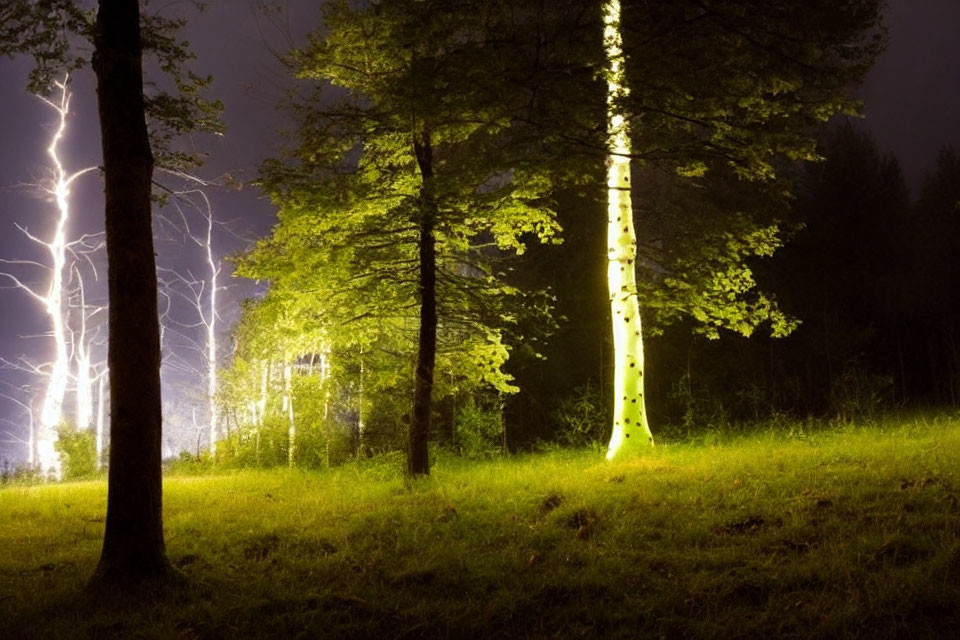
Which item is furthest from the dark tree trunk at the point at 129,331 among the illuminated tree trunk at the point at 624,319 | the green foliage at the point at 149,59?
the illuminated tree trunk at the point at 624,319

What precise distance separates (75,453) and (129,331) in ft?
68.8

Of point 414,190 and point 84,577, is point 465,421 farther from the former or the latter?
point 84,577

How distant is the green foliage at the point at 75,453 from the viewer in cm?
2281

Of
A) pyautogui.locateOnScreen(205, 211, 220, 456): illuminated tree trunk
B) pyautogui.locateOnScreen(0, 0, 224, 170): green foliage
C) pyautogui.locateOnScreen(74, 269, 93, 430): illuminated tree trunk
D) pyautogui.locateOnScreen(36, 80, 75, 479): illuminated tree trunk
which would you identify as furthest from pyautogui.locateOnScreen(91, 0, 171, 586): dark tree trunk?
pyautogui.locateOnScreen(74, 269, 93, 430): illuminated tree trunk

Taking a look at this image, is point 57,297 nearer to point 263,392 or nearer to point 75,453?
point 75,453

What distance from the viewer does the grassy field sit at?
14.4ft

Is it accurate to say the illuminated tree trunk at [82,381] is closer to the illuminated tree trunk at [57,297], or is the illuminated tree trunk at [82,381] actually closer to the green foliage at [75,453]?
the illuminated tree trunk at [57,297]

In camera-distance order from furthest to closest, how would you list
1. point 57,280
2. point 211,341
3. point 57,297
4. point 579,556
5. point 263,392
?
point 211,341, point 57,297, point 57,280, point 263,392, point 579,556

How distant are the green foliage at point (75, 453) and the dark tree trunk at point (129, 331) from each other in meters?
20.0

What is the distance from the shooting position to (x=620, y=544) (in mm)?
5934

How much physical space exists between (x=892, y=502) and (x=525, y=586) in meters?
3.64

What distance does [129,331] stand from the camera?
230 inches

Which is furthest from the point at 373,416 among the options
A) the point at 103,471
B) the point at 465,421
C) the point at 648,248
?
the point at 103,471

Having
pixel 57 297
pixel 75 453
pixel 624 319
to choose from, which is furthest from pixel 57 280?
pixel 624 319
